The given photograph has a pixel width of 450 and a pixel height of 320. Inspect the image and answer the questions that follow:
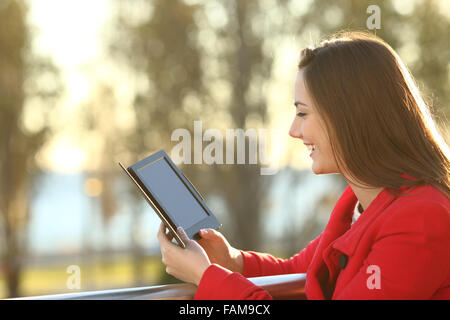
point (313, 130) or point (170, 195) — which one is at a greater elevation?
point (313, 130)

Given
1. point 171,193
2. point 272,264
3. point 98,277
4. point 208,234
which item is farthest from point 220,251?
point 98,277

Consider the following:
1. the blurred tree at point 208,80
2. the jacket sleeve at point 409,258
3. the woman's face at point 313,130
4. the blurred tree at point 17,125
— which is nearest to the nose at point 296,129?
the woman's face at point 313,130


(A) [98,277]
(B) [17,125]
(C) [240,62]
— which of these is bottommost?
(A) [98,277]

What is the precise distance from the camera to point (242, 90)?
12.3m

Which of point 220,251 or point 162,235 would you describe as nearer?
point 162,235

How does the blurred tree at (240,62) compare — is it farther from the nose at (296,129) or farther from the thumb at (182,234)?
the thumb at (182,234)

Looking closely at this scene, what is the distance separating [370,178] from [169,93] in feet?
37.5

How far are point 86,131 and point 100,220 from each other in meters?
3.17

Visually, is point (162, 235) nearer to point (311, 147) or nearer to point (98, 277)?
point (311, 147)

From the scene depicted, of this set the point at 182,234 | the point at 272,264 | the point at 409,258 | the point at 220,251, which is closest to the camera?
the point at 409,258

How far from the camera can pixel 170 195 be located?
6.82 feet

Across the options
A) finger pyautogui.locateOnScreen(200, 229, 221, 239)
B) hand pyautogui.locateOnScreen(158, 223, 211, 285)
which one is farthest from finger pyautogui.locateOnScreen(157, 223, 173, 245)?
finger pyautogui.locateOnScreen(200, 229, 221, 239)

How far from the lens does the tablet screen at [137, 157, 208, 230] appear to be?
202 cm

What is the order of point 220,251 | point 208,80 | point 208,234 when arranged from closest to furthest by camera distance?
point 208,234 → point 220,251 → point 208,80
